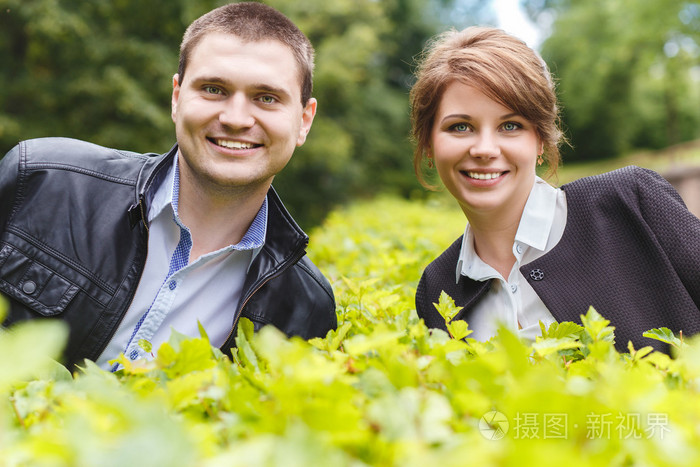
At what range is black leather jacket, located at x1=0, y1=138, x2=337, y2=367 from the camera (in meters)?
2.27

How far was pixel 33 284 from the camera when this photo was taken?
2256 millimetres

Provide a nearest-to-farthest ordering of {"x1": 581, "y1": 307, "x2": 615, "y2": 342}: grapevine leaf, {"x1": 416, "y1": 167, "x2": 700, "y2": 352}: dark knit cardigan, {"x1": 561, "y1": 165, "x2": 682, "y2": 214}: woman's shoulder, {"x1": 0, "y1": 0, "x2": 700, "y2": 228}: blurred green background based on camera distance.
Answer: {"x1": 581, "y1": 307, "x2": 615, "y2": 342}: grapevine leaf
{"x1": 416, "y1": 167, "x2": 700, "y2": 352}: dark knit cardigan
{"x1": 561, "y1": 165, "x2": 682, "y2": 214}: woman's shoulder
{"x1": 0, "y1": 0, "x2": 700, "y2": 228}: blurred green background

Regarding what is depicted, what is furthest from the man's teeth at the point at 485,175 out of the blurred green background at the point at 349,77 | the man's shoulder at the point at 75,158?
the man's shoulder at the point at 75,158

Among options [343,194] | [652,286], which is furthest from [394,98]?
[652,286]

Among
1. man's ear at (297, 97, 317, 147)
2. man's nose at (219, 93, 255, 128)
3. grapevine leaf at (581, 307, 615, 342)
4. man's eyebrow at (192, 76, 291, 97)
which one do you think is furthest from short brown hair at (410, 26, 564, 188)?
grapevine leaf at (581, 307, 615, 342)

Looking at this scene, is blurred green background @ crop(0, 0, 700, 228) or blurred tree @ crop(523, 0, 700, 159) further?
blurred tree @ crop(523, 0, 700, 159)

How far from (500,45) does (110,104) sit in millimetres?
11781

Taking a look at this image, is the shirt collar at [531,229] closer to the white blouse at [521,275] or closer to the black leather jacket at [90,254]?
the white blouse at [521,275]

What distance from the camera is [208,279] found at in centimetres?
242

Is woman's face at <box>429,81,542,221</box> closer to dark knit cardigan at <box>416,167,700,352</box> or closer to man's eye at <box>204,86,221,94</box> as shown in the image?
dark knit cardigan at <box>416,167,700,352</box>

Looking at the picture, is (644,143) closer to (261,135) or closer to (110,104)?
(110,104)

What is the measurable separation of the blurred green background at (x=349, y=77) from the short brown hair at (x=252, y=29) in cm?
128

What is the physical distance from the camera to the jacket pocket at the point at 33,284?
7.37 feet

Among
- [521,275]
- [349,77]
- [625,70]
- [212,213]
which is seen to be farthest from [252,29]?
[625,70]
